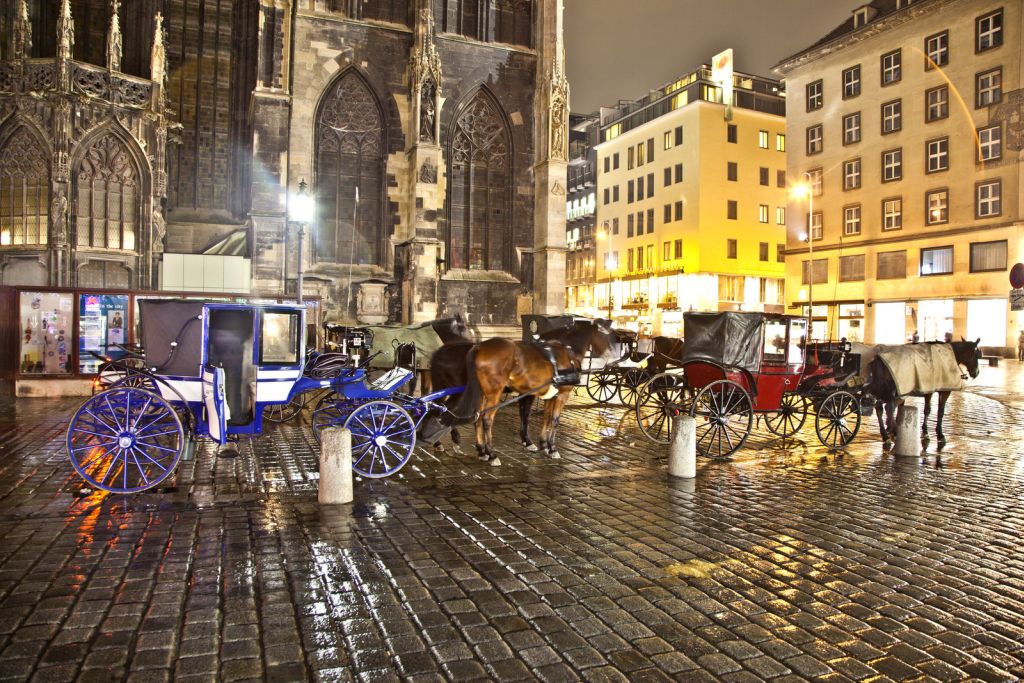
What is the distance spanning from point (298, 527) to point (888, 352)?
895 cm

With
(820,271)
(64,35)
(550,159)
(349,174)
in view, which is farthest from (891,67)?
(64,35)

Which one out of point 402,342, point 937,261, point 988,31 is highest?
point 988,31

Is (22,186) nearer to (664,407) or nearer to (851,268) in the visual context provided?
(664,407)

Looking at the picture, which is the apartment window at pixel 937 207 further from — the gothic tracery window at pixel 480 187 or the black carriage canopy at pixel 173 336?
the black carriage canopy at pixel 173 336

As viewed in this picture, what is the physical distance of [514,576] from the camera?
5.03 meters

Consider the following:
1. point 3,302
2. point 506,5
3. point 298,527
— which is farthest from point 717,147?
point 298,527

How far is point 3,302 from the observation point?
16.0 meters

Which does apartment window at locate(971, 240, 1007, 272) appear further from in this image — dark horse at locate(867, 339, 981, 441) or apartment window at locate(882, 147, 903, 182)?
dark horse at locate(867, 339, 981, 441)

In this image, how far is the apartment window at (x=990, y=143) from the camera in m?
35.9

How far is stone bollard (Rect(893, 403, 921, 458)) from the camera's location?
1005cm

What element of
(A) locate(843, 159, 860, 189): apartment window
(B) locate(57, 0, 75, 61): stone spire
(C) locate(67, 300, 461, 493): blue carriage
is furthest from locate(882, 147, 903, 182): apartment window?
(C) locate(67, 300, 461, 493): blue carriage

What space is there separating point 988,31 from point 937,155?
6404mm

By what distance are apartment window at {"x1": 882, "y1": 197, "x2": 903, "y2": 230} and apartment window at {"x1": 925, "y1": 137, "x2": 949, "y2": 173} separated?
7.64 ft

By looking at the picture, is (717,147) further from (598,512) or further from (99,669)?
(99,669)
